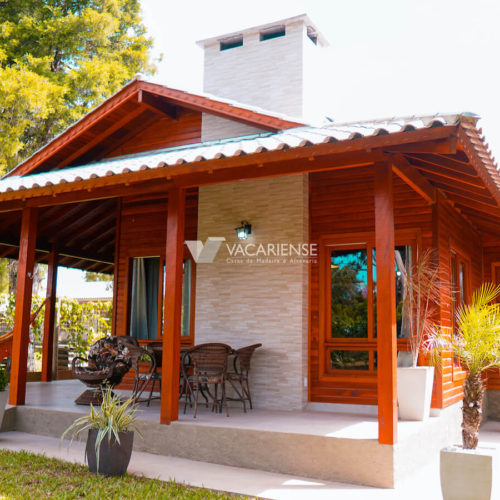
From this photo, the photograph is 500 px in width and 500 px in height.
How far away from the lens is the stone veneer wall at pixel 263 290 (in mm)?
7586

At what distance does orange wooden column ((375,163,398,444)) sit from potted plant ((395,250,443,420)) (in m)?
1.26

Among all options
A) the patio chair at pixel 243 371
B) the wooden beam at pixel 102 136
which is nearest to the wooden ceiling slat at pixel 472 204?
the patio chair at pixel 243 371

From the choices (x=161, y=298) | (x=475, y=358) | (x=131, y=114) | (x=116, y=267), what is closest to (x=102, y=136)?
(x=131, y=114)

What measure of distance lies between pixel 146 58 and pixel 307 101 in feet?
34.8

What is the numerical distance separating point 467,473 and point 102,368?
197 inches

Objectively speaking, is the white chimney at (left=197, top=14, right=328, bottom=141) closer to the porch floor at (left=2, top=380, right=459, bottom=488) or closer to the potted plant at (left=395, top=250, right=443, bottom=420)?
the potted plant at (left=395, top=250, right=443, bottom=420)

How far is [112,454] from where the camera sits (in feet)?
17.1

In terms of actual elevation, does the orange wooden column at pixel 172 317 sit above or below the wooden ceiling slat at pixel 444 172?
below

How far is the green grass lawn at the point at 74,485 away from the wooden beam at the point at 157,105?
520 cm

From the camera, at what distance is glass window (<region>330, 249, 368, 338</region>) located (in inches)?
303

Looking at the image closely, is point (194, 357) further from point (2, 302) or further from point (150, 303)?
point (2, 302)

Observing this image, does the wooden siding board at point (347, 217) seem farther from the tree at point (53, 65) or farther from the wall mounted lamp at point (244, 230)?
the tree at point (53, 65)

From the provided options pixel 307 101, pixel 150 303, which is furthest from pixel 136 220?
pixel 307 101

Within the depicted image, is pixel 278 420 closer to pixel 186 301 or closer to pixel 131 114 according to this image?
pixel 186 301
